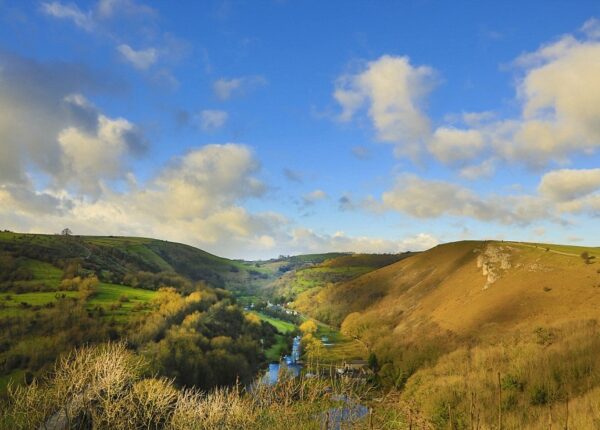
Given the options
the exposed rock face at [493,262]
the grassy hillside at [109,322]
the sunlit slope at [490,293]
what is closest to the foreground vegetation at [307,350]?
the grassy hillside at [109,322]

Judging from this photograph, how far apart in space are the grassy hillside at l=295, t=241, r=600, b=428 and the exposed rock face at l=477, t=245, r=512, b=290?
0.50 m

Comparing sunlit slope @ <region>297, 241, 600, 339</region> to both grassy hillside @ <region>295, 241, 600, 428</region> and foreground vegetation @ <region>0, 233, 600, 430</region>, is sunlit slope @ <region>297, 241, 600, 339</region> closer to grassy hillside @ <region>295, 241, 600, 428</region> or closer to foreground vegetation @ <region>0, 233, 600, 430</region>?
grassy hillside @ <region>295, 241, 600, 428</region>

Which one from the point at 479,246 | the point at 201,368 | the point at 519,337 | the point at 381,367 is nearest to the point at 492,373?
the point at 519,337

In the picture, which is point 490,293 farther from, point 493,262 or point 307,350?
point 307,350

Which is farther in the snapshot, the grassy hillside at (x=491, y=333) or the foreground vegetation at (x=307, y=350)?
the grassy hillside at (x=491, y=333)

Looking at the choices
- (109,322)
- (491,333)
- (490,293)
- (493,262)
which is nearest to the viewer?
(491,333)

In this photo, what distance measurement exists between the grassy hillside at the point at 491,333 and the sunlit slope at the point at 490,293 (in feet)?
1.22

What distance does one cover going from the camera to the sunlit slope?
101 metres

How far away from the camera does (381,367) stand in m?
113

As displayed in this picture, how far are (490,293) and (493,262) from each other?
2564 cm

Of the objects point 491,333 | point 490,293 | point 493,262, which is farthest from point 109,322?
point 493,262

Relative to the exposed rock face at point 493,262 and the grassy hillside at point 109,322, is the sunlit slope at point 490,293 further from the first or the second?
the grassy hillside at point 109,322

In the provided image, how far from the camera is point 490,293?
419ft

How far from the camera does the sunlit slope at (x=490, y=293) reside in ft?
332
